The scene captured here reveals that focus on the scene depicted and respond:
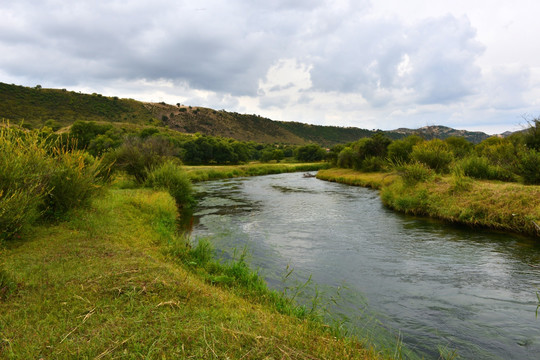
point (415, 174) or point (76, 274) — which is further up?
point (415, 174)

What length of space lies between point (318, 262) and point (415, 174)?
1423 cm

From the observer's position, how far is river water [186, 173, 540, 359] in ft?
21.1

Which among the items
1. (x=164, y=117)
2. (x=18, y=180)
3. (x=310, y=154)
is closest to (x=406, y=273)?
(x=18, y=180)

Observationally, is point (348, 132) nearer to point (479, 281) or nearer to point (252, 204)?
point (252, 204)

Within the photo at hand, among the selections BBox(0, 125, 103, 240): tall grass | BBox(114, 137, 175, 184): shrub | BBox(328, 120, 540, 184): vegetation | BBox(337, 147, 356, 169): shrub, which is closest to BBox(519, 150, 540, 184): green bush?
BBox(328, 120, 540, 184): vegetation

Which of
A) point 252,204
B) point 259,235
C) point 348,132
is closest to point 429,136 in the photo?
point 252,204

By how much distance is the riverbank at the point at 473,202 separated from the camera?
13859mm

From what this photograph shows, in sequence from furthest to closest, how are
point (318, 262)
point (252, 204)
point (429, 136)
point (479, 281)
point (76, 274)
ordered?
point (429, 136) → point (252, 204) → point (318, 262) → point (479, 281) → point (76, 274)

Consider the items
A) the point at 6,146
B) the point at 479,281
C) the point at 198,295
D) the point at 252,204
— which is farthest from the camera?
the point at 252,204

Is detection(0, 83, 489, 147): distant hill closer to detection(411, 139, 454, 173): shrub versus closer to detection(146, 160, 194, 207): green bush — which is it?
detection(411, 139, 454, 173): shrub

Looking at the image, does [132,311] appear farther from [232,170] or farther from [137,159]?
[232,170]

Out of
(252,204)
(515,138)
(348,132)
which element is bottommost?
(252,204)

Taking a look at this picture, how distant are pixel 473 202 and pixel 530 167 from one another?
5.71 meters

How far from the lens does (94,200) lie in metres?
14.5
